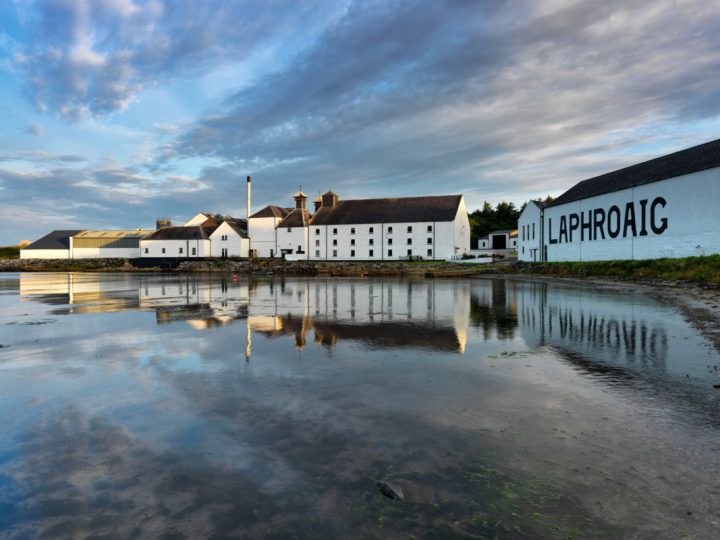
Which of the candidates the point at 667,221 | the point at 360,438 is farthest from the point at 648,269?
the point at 360,438

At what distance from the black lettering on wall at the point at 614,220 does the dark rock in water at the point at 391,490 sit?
50.0 meters

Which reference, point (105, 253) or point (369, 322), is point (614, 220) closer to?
point (369, 322)

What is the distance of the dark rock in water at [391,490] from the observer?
4204 millimetres

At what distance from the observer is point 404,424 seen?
6.10 metres

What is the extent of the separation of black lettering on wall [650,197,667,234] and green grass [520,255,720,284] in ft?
12.5

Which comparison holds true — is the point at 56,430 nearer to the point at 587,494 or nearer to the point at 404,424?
the point at 404,424

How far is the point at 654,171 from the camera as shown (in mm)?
43281

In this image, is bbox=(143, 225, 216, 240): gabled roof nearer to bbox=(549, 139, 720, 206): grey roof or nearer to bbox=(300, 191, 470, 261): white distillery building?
bbox=(300, 191, 470, 261): white distillery building

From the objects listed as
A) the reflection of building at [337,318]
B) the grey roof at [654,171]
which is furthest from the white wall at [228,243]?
the reflection of building at [337,318]

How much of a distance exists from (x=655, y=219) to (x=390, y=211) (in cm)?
4896

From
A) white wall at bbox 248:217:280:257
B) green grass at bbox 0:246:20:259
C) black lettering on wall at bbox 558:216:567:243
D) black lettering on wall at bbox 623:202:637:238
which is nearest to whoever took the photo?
black lettering on wall at bbox 623:202:637:238

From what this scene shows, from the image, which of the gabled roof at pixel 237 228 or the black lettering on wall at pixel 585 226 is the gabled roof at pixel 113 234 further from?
the black lettering on wall at pixel 585 226

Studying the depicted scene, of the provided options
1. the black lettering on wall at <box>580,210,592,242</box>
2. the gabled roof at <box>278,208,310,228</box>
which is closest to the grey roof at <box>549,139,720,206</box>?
the black lettering on wall at <box>580,210,592,242</box>

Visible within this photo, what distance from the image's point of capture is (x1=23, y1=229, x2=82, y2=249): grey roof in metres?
105
